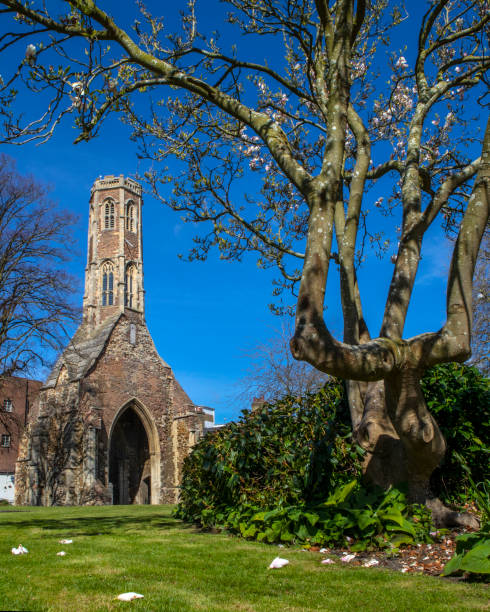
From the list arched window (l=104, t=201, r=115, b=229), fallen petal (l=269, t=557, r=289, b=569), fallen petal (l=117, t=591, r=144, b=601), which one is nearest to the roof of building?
arched window (l=104, t=201, r=115, b=229)

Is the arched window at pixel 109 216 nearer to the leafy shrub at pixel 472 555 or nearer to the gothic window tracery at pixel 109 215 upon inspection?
the gothic window tracery at pixel 109 215

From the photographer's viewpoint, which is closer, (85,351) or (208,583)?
(208,583)

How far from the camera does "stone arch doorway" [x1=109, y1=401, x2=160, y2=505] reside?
31.5 m

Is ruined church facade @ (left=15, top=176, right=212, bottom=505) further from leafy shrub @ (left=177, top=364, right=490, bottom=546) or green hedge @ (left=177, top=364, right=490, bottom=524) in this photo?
leafy shrub @ (left=177, top=364, right=490, bottom=546)

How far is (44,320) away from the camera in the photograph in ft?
54.6

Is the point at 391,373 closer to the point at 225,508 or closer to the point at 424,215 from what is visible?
the point at 424,215

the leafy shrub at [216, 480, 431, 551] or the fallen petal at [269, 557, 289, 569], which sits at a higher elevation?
the leafy shrub at [216, 480, 431, 551]

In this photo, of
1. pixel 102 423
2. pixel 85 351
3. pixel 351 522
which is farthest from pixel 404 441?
pixel 85 351

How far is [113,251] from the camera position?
3731cm

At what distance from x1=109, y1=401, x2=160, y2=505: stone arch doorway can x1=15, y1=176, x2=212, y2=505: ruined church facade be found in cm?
6

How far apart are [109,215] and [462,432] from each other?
117 feet

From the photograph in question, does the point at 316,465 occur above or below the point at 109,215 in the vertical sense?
below

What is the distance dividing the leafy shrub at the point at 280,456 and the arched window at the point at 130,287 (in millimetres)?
29456

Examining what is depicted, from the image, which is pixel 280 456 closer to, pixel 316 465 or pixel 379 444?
pixel 316 465
